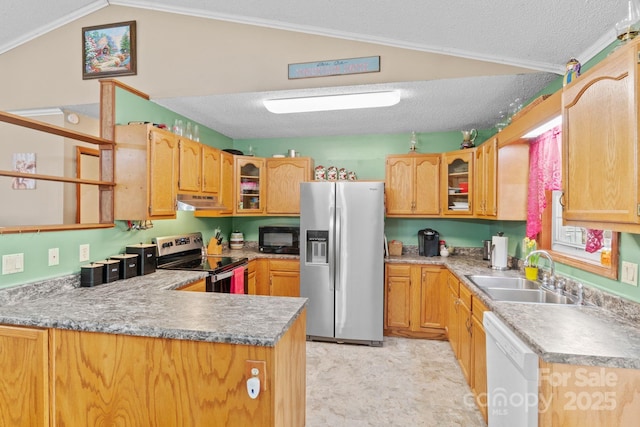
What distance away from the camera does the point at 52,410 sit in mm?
1516

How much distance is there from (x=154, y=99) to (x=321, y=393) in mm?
2926

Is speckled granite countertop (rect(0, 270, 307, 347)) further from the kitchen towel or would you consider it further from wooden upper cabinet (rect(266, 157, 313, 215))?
wooden upper cabinet (rect(266, 157, 313, 215))

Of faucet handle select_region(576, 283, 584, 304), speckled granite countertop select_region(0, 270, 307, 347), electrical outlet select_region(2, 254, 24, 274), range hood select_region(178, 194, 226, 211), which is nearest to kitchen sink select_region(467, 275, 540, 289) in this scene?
faucet handle select_region(576, 283, 584, 304)

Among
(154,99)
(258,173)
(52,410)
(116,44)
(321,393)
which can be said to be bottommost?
(321,393)

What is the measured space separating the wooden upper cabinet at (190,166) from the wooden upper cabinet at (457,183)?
2732mm

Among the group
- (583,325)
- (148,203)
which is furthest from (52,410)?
(583,325)

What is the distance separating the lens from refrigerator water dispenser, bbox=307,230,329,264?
3.46 m

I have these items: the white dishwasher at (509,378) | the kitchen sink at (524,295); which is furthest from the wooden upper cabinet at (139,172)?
the kitchen sink at (524,295)

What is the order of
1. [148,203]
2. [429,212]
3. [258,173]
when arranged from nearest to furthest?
1. [148,203]
2. [429,212]
3. [258,173]

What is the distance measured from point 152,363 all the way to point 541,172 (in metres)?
2.88

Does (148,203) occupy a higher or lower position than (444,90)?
lower

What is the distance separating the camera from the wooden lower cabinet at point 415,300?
341 centimetres

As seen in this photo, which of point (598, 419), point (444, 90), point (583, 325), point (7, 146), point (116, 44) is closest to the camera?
point (598, 419)

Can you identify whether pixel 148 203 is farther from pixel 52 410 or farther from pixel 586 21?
pixel 586 21
